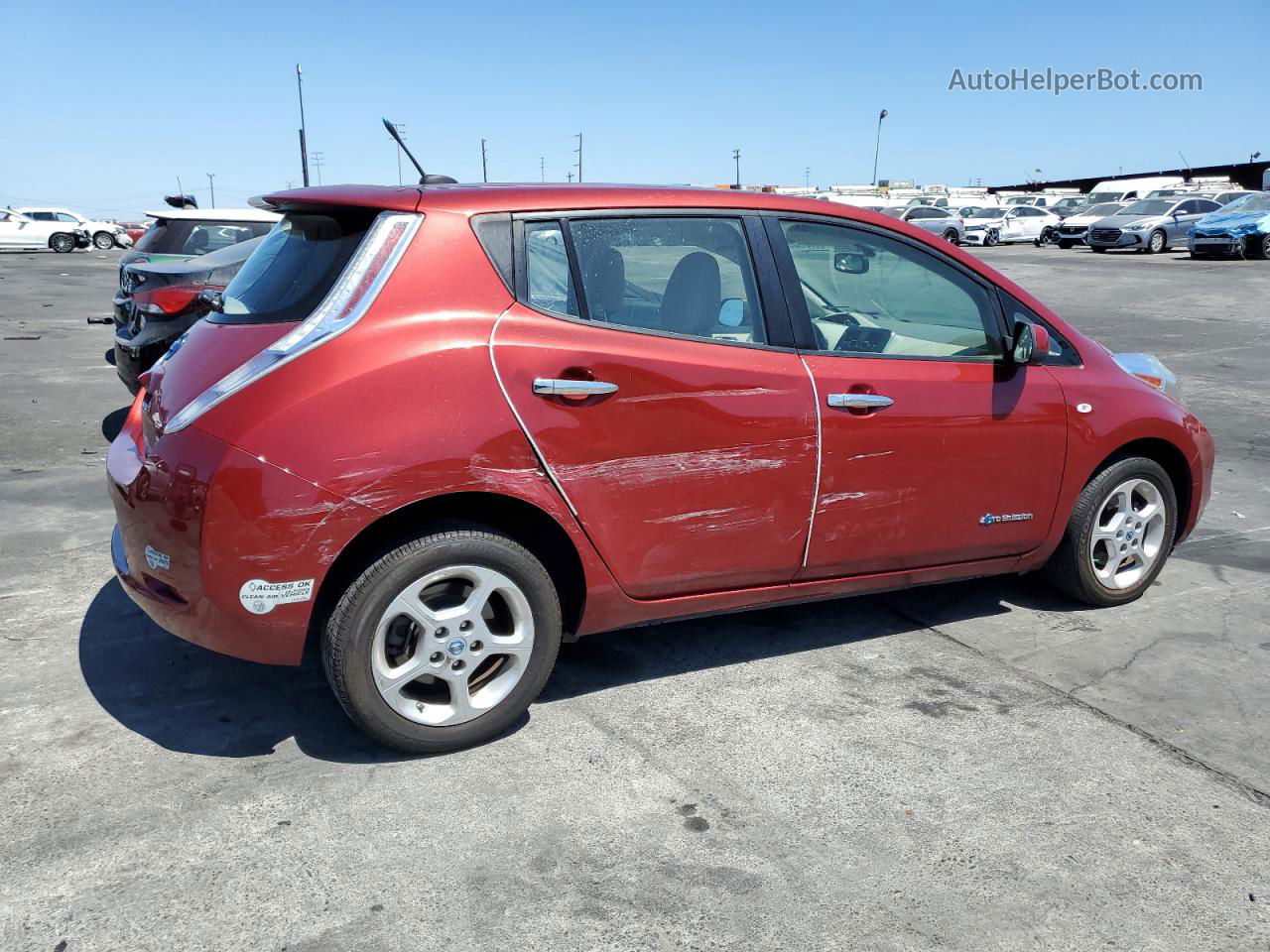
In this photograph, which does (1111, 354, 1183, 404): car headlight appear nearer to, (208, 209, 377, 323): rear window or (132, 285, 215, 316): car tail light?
(208, 209, 377, 323): rear window

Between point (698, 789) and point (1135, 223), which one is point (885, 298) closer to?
point (698, 789)

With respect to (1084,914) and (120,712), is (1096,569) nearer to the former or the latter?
(1084,914)

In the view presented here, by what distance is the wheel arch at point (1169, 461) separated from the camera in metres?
4.72

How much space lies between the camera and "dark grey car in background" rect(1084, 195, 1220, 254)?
32781mm

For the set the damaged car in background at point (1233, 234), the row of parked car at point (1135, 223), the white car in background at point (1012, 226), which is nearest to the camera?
the damaged car in background at point (1233, 234)

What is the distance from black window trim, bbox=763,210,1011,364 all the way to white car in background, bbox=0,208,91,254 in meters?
44.2

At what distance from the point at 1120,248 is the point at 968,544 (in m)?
34.3

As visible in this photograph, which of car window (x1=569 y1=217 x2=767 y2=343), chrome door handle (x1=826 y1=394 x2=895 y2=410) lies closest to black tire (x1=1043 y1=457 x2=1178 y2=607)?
chrome door handle (x1=826 y1=394 x2=895 y2=410)

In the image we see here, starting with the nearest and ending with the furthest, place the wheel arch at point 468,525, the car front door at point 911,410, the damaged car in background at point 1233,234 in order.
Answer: the wheel arch at point 468,525 < the car front door at point 911,410 < the damaged car in background at point 1233,234

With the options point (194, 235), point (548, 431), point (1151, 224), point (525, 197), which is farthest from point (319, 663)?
point (1151, 224)

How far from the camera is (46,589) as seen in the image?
483cm

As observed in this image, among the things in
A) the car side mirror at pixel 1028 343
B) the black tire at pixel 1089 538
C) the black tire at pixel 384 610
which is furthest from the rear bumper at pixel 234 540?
the black tire at pixel 1089 538

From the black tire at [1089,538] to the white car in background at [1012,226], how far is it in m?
40.2

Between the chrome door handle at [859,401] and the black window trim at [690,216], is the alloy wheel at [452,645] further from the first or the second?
the chrome door handle at [859,401]
